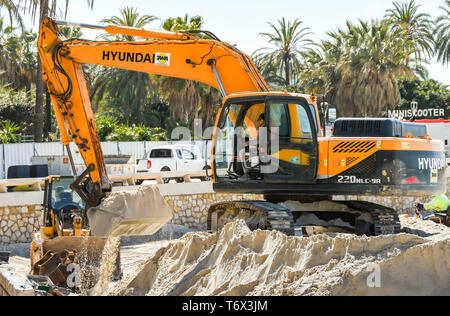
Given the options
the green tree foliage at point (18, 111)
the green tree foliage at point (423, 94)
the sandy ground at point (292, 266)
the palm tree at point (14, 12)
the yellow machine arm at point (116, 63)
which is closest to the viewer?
the sandy ground at point (292, 266)

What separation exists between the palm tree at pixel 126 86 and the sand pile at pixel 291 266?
1413 inches

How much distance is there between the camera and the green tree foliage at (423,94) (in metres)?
54.8

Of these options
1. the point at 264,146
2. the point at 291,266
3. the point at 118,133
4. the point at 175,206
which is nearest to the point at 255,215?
the point at 264,146

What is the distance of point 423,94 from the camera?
180 ft

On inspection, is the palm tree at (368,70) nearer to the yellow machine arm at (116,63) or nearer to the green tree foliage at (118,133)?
the green tree foliage at (118,133)

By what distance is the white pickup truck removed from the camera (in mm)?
28875

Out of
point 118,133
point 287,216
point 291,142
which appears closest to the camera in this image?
point 287,216

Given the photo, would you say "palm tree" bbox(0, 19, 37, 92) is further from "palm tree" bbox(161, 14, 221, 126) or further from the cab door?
the cab door

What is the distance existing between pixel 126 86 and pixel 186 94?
216 inches

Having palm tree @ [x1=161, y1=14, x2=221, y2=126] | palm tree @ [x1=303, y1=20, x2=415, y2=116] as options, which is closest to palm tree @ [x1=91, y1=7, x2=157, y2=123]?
palm tree @ [x1=161, y1=14, x2=221, y2=126]

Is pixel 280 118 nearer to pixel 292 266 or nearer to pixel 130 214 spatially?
pixel 130 214

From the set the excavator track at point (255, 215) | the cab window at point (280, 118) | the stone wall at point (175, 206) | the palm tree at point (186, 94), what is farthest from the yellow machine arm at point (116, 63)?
the palm tree at point (186, 94)

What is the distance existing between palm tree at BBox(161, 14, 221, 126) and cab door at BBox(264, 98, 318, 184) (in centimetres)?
3113
